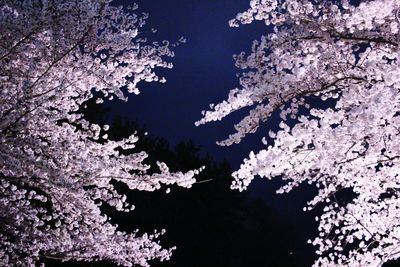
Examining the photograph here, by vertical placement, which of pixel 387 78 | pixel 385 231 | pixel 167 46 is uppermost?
pixel 167 46

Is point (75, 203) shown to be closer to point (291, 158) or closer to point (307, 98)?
point (291, 158)

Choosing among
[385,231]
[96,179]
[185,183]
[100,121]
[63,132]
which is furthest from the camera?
[100,121]

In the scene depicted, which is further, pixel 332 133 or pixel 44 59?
pixel 44 59

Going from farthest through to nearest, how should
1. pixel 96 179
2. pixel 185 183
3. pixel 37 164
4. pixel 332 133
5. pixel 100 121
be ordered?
pixel 100 121
pixel 185 183
pixel 96 179
pixel 37 164
pixel 332 133

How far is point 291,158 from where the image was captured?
16.7 ft

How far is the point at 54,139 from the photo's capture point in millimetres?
5344

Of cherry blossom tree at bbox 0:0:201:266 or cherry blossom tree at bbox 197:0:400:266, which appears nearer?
cherry blossom tree at bbox 197:0:400:266

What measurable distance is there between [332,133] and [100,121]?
63.1ft

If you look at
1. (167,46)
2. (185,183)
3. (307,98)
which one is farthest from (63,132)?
(307,98)

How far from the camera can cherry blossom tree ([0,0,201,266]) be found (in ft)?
15.6

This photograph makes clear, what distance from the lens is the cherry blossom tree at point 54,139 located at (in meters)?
4.75

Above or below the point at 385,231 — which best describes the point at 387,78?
above

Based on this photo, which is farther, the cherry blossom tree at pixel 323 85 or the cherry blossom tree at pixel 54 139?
the cherry blossom tree at pixel 54 139

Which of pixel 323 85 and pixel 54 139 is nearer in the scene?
pixel 323 85
